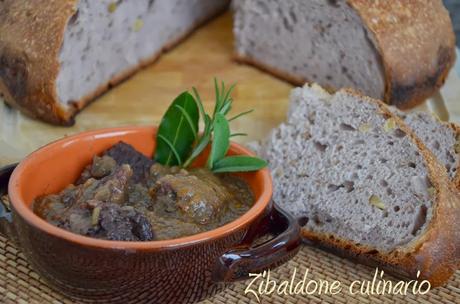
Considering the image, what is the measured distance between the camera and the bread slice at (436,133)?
327cm

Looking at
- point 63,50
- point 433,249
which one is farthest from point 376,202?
point 63,50

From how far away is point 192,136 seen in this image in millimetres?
3133

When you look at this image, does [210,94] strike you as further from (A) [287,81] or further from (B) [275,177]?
(B) [275,177]

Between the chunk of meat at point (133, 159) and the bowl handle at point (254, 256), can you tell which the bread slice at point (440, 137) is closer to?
the bowl handle at point (254, 256)

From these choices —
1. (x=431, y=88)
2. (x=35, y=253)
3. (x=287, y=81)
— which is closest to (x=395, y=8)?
(x=431, y=88)

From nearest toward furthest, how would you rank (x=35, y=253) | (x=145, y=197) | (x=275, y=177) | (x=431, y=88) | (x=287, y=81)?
(x=35, y=253) < (x=145, y=197) < (x=275, y=177) < (x=431, y=88) < (x=287, y=81)

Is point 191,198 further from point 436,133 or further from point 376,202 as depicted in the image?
point 436,133

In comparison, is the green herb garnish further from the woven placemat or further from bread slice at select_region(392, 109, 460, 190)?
bread slice at select_region(392, 109, 460, 190)

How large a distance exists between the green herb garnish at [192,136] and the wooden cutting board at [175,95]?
2.60 feet

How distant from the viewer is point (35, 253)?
8.23 feet

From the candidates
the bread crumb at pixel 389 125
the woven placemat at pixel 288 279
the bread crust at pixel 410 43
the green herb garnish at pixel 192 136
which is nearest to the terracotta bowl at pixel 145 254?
the woven placemat at pixel 288 279

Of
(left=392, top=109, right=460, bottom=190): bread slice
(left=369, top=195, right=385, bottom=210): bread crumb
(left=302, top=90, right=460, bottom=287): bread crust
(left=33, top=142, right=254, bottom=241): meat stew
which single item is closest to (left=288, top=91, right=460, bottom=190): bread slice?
(left=392, top=109, right=460, bottom=190): bread slice

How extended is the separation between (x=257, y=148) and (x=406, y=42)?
1.08 m

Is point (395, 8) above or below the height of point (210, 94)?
above
